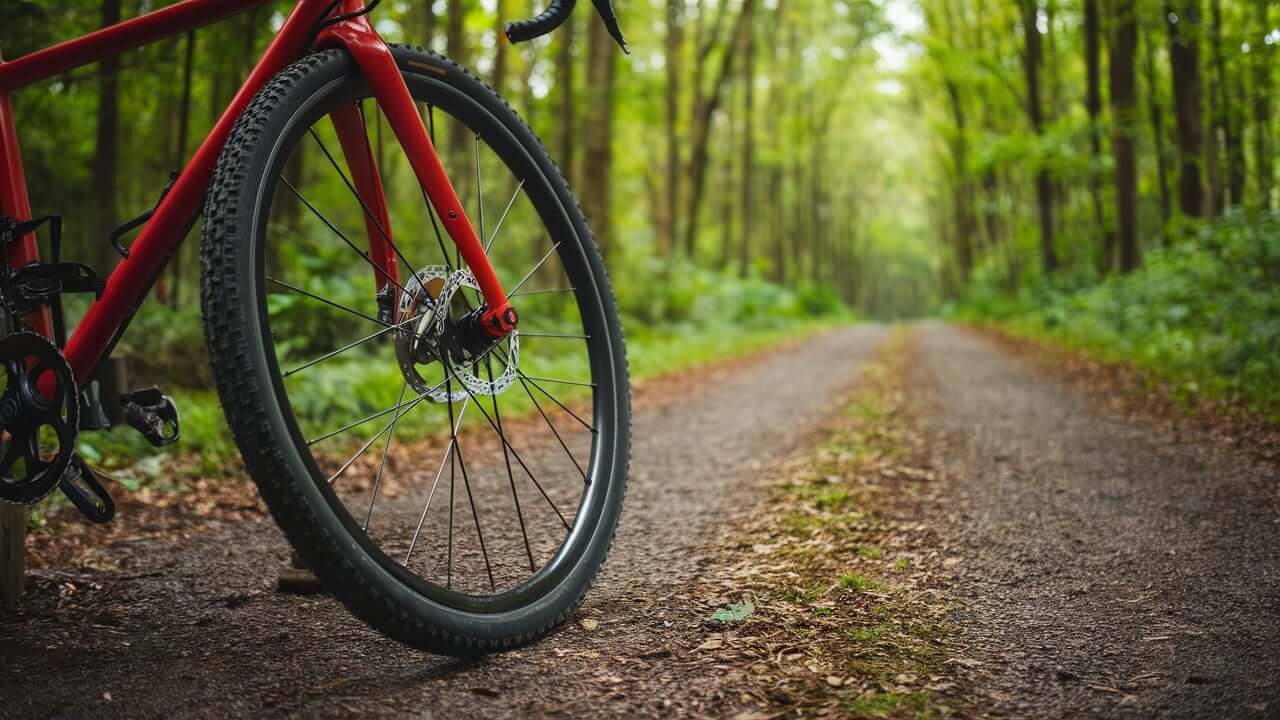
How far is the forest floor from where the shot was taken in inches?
64.4

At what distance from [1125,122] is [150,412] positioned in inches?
549

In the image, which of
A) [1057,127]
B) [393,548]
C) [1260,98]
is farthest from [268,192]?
[1057,127]

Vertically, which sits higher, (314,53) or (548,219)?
(314,53)

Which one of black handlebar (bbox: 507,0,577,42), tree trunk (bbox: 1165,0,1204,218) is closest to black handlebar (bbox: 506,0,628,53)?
black handlebar (bbox: 507,0,577,42)

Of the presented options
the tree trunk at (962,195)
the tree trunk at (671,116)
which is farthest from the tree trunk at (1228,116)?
the tree trunk at (962,195)

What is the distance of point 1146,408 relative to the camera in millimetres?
6035

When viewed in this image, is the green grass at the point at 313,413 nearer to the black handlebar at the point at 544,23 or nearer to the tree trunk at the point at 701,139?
the black handlebar at the point at 544,23

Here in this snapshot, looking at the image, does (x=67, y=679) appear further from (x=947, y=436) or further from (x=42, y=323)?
(x=947, y=436)

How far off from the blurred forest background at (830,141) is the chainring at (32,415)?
2.87 m

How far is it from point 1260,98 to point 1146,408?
8.93 metres

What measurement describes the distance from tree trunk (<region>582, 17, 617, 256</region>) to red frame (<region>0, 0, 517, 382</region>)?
987cm

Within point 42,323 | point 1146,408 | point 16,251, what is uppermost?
point 16,251

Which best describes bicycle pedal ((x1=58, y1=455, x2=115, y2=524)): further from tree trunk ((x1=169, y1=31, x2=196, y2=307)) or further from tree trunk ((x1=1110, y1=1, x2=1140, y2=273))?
tree trunk ((x1=1110, y1=1, x2=1140, y2=273))

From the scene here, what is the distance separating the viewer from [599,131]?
39.8ft
